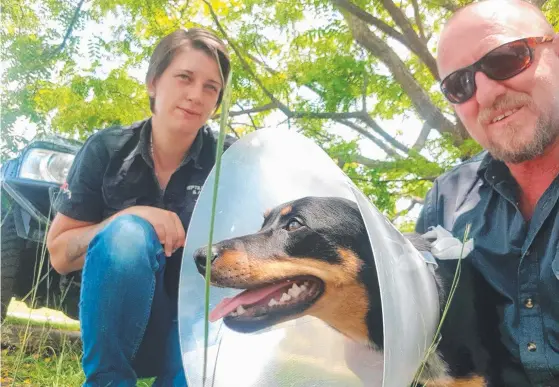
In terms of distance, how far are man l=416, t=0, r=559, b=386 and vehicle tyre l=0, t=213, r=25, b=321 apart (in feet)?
7.36

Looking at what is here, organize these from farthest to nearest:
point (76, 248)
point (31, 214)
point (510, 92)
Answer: point (31, 214) → point (76, 248) → point (510, 92)

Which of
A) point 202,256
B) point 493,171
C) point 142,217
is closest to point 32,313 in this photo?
point 142,217

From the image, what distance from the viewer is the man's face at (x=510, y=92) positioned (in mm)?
1576

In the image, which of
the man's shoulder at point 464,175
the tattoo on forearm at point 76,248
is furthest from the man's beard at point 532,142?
the tattoo on forearm at point 76,248

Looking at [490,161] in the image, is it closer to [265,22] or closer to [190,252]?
[190,252]

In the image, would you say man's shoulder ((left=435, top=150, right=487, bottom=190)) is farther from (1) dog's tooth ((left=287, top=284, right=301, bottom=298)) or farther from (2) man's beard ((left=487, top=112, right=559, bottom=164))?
(1) dog's tooth ((left=287, top=284, right=301, bottom=298))

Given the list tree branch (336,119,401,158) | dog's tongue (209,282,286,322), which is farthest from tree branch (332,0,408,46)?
dog's tongue (209,282,286,322)

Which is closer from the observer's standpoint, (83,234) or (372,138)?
(83,234)

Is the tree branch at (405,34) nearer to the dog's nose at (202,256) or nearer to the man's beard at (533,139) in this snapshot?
the man's beard at (533,139)

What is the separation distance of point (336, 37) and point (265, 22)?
33.3 inches

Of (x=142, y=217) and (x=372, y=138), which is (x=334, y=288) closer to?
(x=142, y=217)

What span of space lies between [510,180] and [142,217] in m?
1.20

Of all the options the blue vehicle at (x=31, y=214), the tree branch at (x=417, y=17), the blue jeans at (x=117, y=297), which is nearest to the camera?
the blue jeans at (x=117, y=297)

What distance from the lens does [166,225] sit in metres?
1.69
